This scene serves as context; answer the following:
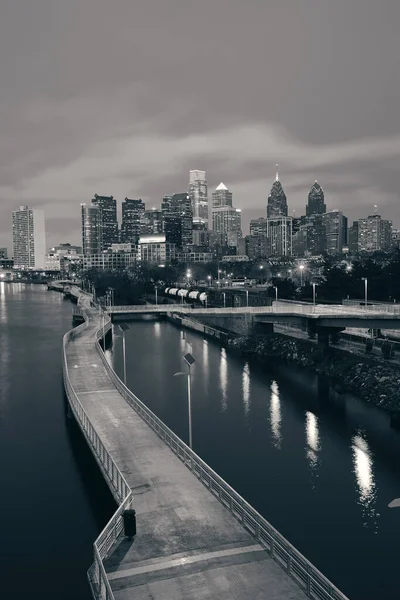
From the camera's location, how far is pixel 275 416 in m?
44.9

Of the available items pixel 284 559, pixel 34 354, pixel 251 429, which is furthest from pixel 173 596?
pixel 34 354

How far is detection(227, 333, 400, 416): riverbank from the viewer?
48156 mm

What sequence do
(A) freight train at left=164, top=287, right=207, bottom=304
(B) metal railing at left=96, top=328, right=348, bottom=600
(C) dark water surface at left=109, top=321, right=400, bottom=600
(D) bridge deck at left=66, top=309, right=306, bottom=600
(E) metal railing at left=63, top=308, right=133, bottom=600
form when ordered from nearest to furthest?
(B) metal railing at left=96, top=328, right=348, bottom=600, (D) bridge deck at left=66, top=309, right=306, bottom=600, (E) metal railing at left=63, top=308, right=133, bottom=600, (C) dark water surface at left=109, top=321, right=400, bottom=600, (A) freight train at left=164, top=287, right=207, bottom=304

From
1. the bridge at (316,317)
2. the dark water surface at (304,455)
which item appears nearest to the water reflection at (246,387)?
the dark water surface at (304,455)

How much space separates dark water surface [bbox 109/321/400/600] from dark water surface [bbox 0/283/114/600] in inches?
318

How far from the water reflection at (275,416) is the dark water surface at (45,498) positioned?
13.6 meters

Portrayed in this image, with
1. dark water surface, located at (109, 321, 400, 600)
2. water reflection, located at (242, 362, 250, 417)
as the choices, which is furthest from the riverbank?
water reflection, located at (242, 362, 250, 417)

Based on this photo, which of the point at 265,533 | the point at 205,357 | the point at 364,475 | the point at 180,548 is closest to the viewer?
the point at 180,548

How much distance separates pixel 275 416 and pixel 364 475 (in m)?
12.7

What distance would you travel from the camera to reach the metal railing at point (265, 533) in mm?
16547

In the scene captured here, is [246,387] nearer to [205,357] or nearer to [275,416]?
[275,416]

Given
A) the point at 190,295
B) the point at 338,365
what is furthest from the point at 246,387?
the point at 190,295

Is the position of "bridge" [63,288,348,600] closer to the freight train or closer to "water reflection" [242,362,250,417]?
"water reflection" [242,362,250,417]

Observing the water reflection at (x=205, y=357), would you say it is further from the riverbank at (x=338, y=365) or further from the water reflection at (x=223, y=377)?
the riverbank at (x=338, y=365)
